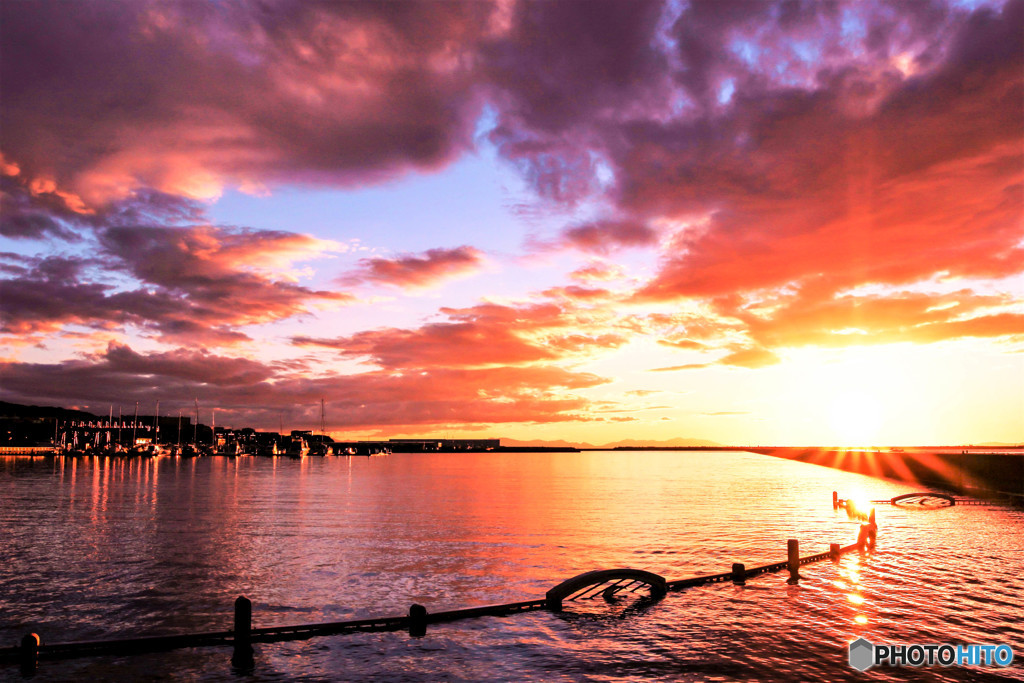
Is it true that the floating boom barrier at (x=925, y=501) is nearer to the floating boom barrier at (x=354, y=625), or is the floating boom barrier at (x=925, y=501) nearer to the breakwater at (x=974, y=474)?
the breakwater at (x=974, y=474)

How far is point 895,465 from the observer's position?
17912cm

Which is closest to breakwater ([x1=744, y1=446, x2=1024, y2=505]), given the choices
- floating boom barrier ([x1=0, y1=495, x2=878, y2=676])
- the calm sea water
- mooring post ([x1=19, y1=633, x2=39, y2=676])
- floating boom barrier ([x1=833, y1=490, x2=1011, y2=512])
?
floating boom barrier ([x1=833, y1=490, x2=1011, y2=512])

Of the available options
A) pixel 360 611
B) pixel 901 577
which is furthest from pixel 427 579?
pixel 901 577

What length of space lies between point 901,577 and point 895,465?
16033 centimetres

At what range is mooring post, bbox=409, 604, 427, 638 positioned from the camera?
2853 cm

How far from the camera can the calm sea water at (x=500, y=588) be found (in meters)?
25.2

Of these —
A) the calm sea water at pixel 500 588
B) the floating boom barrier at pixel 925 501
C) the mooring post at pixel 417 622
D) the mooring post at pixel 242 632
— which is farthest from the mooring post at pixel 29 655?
the floating boom barrier at pixel 925 501

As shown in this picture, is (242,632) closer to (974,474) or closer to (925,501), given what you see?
(925,501)
